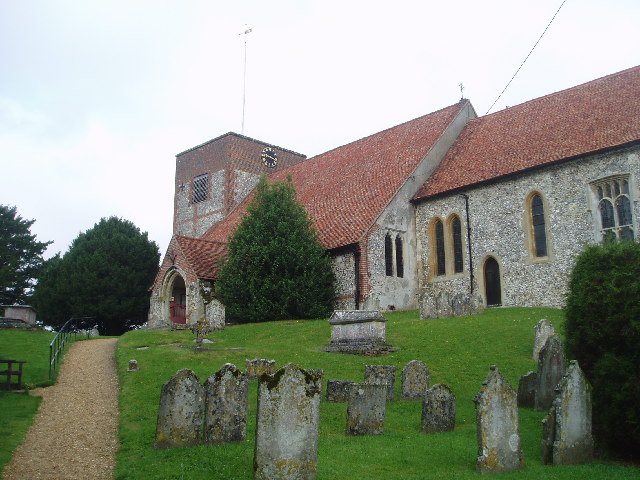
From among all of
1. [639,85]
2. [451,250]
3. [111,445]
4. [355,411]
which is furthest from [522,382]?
[639,85]

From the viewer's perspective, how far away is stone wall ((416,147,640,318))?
21.0 m

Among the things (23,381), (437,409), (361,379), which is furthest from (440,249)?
(23,381)

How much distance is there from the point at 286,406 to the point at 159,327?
65.9ft

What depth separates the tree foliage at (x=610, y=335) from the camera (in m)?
7.97

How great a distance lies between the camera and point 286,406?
7.25 meters

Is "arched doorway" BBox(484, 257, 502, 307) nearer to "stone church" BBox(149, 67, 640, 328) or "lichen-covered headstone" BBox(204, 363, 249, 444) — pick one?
"stone church" BBox(149, 67, 640, 328)

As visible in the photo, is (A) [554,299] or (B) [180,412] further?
(A) [554,299]

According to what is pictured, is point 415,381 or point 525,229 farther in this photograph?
point 525,229

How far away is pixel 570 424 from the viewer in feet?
26.2

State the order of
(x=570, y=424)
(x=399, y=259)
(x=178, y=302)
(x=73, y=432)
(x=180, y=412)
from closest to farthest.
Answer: (x=570, y=424), (x=180, y=412), (x=73, y=432), (x=399, y=259), (x=178, y=302)

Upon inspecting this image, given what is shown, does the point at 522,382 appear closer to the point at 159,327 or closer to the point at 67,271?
the point at 159,327

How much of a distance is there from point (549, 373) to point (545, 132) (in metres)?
15.4

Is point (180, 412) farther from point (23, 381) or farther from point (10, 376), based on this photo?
point (23, 381)

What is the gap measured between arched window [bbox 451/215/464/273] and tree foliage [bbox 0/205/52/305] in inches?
1033
